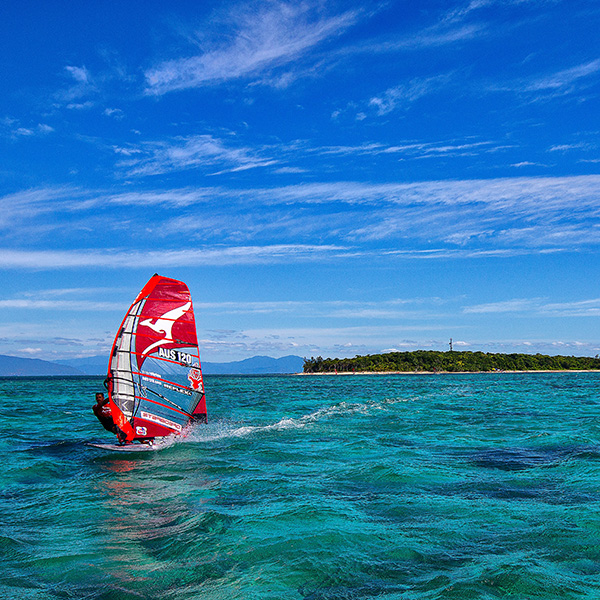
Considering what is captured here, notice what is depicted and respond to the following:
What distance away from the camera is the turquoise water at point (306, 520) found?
20.7 feet

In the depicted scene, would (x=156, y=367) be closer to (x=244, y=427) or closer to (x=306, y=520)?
(x=244, y=427)

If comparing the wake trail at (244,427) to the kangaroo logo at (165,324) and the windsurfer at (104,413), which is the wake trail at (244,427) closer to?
the windsurfer at (104,413)

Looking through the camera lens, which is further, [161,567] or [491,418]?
[491,418]

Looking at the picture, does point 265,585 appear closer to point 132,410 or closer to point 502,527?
point 502,527

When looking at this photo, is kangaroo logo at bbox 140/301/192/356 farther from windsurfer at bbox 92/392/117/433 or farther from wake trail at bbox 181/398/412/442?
wake trail at bbox 181/398/412/442

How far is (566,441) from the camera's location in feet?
54.5

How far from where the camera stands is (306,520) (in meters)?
8.69

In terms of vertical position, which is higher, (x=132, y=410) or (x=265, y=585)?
(x=132, y=410)

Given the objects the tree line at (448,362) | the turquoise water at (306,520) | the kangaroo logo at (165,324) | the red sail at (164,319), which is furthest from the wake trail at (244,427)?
the tree line at (448,362)

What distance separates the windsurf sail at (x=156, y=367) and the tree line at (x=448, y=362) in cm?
16402

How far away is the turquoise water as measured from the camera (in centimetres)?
632

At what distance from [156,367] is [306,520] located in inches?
342

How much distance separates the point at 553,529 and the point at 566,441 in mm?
9684

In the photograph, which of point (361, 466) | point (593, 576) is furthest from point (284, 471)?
point (593, 576)
